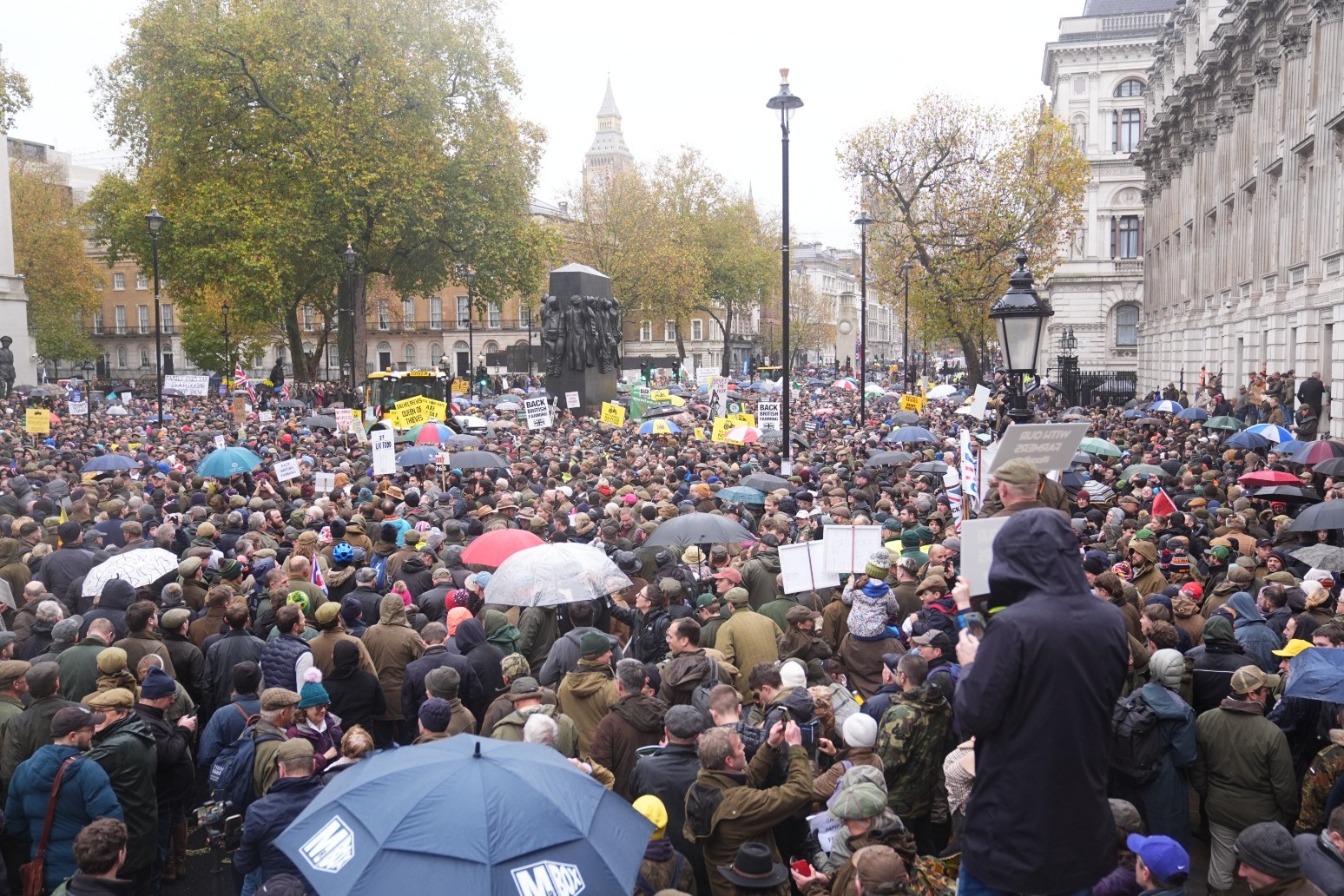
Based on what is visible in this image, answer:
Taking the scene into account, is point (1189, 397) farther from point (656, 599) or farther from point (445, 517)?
point (656, 599)

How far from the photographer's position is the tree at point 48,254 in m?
74.6

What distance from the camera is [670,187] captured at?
8419 centimetres

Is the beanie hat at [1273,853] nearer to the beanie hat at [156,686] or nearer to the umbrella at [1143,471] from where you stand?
the beanie hat at [156,686]

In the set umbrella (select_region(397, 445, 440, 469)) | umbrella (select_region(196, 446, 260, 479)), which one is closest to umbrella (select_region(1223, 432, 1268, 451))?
umbrella (select_region(397, 445, 440, 469))

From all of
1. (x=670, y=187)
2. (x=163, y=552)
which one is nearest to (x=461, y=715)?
(x=163, y=552)

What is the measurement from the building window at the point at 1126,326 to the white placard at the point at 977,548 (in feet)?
225

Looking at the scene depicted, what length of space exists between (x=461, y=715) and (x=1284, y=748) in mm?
4763

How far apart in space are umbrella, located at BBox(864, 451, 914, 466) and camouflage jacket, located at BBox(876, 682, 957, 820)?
45.2 ft

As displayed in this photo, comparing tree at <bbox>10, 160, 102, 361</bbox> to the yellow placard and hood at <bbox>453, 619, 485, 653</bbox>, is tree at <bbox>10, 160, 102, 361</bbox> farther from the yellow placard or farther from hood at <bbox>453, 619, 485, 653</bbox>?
hood at <bbox>453, 619, 485, 653</bbox>

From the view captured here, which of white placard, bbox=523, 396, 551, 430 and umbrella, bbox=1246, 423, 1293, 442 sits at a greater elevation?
white placard, bbox=523, 396, 551, 430

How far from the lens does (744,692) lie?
7980 mm

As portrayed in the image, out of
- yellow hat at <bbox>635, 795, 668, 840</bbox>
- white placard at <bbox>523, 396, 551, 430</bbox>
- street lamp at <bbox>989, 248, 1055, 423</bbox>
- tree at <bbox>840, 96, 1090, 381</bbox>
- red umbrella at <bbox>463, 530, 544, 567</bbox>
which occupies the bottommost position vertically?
yellow hat at <bbox>635, 795, 668, 840</bbox>

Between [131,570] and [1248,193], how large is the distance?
120 feet

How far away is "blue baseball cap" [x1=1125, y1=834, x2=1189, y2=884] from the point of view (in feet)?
16.1
